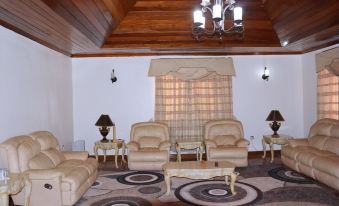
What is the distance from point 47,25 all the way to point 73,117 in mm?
3377

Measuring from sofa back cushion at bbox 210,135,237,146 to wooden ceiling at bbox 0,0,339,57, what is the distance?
6.43ft

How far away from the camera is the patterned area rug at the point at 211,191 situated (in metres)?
4.50

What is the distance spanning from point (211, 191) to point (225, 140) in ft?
6.72

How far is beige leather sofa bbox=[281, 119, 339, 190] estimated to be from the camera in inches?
191

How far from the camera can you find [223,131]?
7062 millimetres

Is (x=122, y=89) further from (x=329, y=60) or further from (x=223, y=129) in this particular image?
(x=329, y=60)

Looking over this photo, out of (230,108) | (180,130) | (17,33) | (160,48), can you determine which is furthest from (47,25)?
(230,108)

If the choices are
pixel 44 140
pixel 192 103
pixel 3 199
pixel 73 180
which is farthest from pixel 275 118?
pixel 3 199

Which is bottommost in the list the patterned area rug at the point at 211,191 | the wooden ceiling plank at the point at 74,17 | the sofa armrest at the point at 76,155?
the patterned area rug at the point at 211,191

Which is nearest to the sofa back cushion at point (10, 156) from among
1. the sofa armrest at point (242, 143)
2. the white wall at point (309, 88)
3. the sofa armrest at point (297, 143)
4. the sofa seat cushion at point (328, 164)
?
the sofa armrest at point (242, 143)

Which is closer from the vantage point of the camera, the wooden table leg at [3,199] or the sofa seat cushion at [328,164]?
the wooden table leg at [3,199]

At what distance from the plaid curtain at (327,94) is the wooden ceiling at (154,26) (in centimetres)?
70

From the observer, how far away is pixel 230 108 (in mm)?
7797

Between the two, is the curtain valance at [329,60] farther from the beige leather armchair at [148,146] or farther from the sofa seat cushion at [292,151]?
the beige leather armchair at [148,146]
